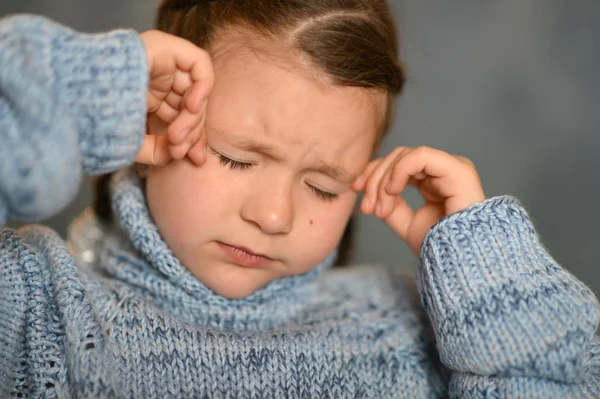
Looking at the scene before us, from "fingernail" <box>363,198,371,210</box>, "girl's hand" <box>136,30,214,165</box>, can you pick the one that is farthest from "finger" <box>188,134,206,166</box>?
"fingernail" <box>363,198,371,210</box>

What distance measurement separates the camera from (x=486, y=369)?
102 centimetres

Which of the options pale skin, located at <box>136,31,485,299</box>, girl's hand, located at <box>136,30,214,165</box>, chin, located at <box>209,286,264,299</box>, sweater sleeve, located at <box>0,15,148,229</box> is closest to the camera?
sweater sleeve, located at <box>0,15,148,229</box>

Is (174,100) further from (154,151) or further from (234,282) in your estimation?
(234,282)

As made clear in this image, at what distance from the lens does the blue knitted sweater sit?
855 millimetres

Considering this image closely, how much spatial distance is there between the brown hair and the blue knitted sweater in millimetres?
287

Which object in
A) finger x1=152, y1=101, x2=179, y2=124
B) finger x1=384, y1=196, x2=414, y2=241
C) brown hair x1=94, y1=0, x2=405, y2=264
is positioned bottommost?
finger x1=384, y1=196, x2=414, y2=241

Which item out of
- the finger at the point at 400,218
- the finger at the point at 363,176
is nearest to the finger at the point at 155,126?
the finger at the point at 363,176

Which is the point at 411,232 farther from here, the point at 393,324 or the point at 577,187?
the point at 577,187

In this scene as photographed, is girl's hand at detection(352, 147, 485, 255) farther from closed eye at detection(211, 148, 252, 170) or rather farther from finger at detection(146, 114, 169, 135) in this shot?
finger at detection(146, 114, 169, 135)

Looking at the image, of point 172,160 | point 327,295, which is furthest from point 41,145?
point 327,295

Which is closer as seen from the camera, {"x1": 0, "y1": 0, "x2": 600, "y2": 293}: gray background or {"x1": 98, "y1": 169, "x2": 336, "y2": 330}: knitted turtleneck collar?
{"x1": 98, "y1": 169, "x2": 336, "y2": 330}: knitted turtleneck collar

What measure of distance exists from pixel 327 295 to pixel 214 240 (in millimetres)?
Answer: 330

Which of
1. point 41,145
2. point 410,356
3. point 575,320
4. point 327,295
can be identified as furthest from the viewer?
point 327,295

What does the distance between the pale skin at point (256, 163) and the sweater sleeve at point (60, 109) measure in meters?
0.08
